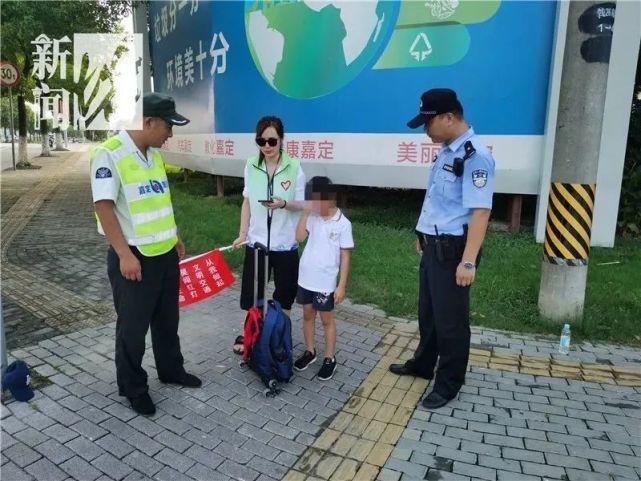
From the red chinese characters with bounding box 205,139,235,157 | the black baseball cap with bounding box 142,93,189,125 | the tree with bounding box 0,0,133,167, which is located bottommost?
the red chinese characters with bounding box 205,139,235,157

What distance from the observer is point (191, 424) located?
2.91 meters

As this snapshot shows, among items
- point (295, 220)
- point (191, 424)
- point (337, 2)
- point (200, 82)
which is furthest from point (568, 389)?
point (200, 82)

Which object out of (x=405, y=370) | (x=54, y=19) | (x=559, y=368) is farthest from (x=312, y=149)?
(x=54, y=19)

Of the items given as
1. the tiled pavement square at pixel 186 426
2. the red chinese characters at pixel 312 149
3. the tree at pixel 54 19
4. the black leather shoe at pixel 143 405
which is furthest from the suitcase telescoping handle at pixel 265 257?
the tree at pixel 54 19

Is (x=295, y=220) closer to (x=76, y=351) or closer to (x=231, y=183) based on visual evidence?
Answer: (x=76, y=351)

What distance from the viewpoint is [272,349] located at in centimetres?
323

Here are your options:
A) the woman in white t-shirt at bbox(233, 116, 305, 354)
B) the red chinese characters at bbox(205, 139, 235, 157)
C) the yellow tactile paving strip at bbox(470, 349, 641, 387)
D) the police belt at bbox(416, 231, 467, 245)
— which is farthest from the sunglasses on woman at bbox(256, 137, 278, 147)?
the red chinese characters at bbox(205, 139, 235, 157)

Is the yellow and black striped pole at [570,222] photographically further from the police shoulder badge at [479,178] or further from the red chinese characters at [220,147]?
the red chinese characters at [220,147]

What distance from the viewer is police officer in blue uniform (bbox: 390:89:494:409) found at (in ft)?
9.37

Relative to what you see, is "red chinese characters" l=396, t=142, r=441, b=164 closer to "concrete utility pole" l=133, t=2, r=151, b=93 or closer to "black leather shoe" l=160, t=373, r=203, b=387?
"black leather shoe" l=160, t=373, r=203, b=387

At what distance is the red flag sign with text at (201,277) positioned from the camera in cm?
356

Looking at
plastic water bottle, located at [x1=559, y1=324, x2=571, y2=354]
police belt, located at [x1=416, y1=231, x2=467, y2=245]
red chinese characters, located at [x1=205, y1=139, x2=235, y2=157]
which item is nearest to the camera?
police belt, located at [x1=416, y1=231, x2=467, y2=245]

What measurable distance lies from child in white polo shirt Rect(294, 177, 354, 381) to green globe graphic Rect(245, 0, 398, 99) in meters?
4.96

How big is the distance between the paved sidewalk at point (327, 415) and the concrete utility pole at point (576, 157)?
0.51 m
